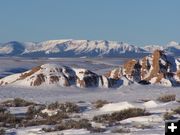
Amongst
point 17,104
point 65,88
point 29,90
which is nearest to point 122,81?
point 65,88

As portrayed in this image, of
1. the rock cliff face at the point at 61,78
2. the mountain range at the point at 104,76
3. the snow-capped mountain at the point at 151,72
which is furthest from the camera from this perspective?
the snow-capped mountain at the point at 151,72

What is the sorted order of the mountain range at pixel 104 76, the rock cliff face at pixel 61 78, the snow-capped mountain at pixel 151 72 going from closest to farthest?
1. the rock cliff face at pixel 61 78
2. the mountain range at pixel 104 76
3. the snow-capped mountain at pixel 151 72

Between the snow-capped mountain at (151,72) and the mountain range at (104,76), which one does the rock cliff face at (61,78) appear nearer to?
the mountain range at (104,76)

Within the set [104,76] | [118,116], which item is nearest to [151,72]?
[104,76]

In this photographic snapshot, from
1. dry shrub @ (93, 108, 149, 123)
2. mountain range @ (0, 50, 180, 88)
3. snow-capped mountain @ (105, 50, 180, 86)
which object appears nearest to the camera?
dry shrub @ (93, 108, 149, 123)

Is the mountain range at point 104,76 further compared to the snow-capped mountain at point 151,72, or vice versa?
the snow-capped mountain at point 151,72

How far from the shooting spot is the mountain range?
3900 centimetres

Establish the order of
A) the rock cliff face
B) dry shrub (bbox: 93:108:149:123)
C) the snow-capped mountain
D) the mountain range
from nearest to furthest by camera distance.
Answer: dry shrub (bbox: 93:108:149:123) < the rock cliff face < the mountain range < the snow-capped mountain

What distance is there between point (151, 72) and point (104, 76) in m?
4.82

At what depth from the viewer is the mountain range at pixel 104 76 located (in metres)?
39.0

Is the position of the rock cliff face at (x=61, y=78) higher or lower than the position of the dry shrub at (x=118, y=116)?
lower

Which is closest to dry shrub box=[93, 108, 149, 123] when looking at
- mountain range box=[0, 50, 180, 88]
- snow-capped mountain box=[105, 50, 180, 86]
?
mountain range box=[0, 50, 180, 88]

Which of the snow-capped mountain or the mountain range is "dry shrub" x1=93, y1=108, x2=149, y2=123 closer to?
the mountain range

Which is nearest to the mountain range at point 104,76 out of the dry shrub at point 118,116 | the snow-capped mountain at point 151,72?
the snow-capped mountain at point 151,72
